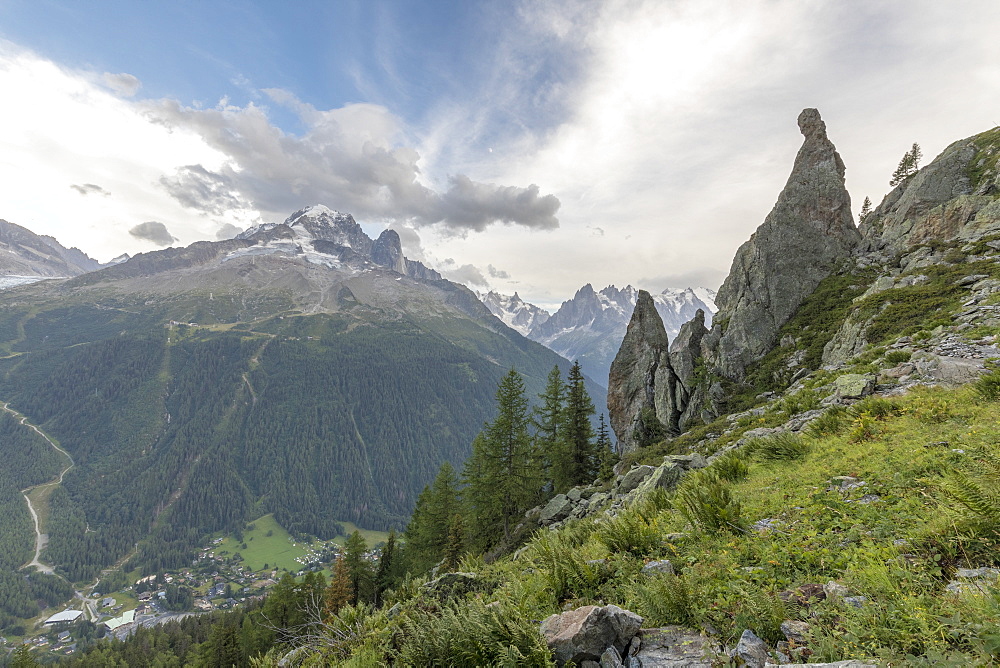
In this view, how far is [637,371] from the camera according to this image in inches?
1946

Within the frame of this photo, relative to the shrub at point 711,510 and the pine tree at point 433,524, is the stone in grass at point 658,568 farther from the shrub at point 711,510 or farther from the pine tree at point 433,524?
the pine tree at point 433,524

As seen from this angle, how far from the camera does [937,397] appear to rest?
34.7 feet

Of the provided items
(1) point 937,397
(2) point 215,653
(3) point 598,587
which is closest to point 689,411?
(1) point 937,397

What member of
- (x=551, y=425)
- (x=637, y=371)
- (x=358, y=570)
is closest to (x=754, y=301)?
(x=637, y=371)

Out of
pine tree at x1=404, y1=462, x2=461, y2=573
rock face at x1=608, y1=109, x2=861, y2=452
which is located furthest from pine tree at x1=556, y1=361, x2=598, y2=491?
pine tree at x1=404, y1=462, x2=461, y2=573

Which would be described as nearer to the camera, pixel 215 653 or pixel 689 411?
pixel 689 411

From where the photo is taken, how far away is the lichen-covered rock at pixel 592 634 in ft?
14.9

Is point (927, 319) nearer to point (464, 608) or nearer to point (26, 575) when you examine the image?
point (464, 608)

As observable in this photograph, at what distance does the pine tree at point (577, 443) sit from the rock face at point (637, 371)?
16.6ft

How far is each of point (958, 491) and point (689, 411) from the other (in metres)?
35.6

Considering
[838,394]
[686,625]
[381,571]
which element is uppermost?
[838,394]

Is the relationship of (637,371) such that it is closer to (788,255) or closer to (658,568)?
(788,255)

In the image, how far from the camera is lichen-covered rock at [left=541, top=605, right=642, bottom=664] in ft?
14.9

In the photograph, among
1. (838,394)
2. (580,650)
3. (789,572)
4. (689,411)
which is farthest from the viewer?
(689,411)
